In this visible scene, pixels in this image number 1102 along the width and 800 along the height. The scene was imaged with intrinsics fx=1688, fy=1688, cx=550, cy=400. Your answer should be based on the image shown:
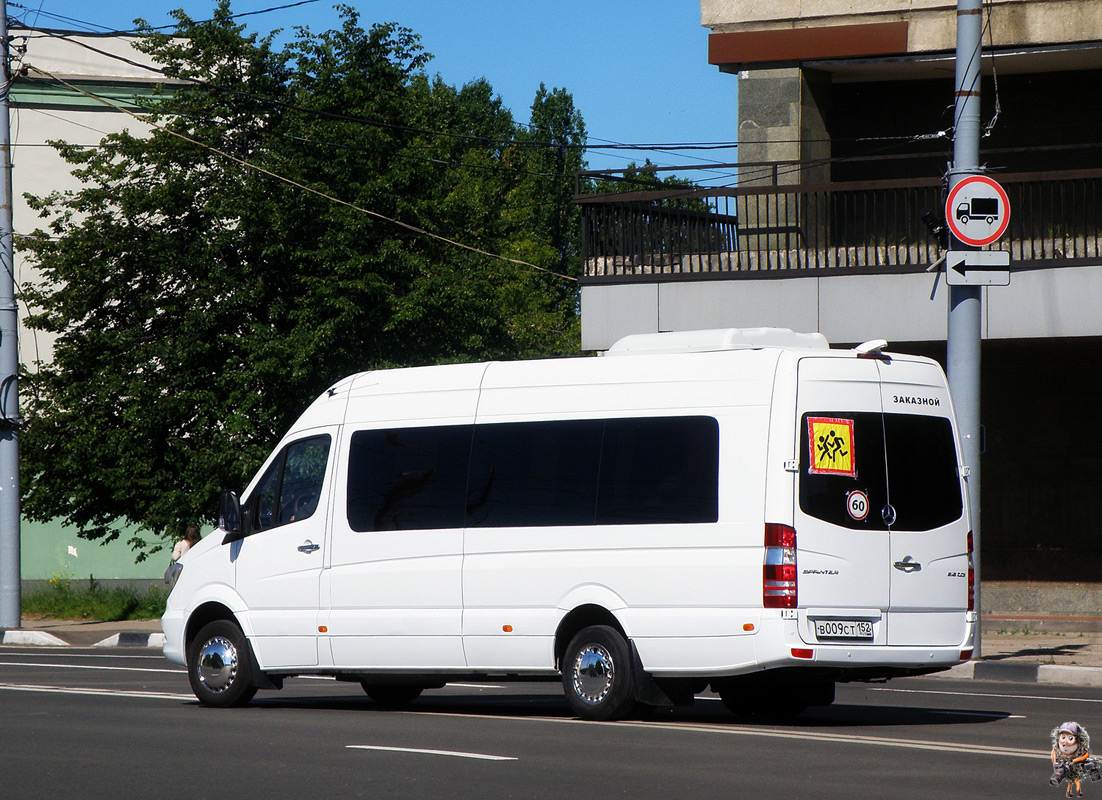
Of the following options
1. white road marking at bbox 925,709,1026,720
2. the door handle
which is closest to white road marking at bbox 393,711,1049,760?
the door handle

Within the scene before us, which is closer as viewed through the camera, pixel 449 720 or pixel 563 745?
pixel 563 745

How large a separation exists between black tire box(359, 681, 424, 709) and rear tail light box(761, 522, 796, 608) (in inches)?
151

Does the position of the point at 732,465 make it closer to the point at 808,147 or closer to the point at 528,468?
the point at 528,468

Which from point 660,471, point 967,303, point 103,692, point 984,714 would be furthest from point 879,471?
point 103,692

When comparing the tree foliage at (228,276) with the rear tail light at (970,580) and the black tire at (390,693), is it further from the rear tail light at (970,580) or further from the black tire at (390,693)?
the rear tail light at (970,580)

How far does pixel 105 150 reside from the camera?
101 feet

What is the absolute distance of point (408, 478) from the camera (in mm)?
12500

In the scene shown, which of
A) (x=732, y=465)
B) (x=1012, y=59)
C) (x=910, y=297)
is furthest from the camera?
(x=1012, y=59)

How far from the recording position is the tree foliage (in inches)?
1139

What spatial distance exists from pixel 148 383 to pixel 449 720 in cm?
1910

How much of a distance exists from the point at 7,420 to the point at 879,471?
16597 millimetres

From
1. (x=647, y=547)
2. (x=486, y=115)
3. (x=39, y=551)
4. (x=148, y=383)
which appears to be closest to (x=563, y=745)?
(x=647, y=547)

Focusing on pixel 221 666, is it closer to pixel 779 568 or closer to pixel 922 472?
pixel 779 568

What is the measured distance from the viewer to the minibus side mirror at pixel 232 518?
43.4 ft
